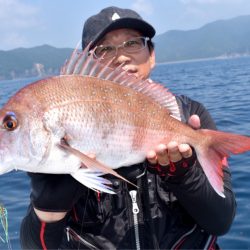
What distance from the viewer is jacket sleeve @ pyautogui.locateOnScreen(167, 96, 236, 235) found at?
276cm

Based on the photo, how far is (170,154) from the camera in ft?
8.49

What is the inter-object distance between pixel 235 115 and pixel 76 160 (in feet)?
33.5

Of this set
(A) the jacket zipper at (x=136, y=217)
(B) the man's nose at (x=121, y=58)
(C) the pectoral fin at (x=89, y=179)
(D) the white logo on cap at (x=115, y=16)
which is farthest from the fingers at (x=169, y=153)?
(D) the white logo on cap at (x=115, y=16)

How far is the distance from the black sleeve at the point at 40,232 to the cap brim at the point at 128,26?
1585mm

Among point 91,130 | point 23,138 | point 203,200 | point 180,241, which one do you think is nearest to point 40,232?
point 23,138

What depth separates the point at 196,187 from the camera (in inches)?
109

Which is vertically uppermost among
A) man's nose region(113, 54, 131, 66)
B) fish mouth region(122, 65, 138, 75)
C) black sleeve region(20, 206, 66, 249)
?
man's nose region(113, 54, 131, 66)

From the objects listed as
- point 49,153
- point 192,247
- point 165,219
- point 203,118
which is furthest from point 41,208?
point 203,118

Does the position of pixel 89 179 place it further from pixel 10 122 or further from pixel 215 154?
pixel 215 154

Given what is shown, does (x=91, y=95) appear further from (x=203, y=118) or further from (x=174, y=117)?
(x=203, y=118)

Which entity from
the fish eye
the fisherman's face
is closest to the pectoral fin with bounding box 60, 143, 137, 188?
the fish eye

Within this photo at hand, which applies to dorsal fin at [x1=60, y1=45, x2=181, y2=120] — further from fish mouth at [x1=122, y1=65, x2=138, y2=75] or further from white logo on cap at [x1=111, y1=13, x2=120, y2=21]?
white logo on cap at [x1=111, y1=13, x2=120, y2=21]

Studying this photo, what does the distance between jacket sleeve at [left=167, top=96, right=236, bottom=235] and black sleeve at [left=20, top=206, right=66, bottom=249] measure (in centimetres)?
94

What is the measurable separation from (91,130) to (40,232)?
3.47ft
